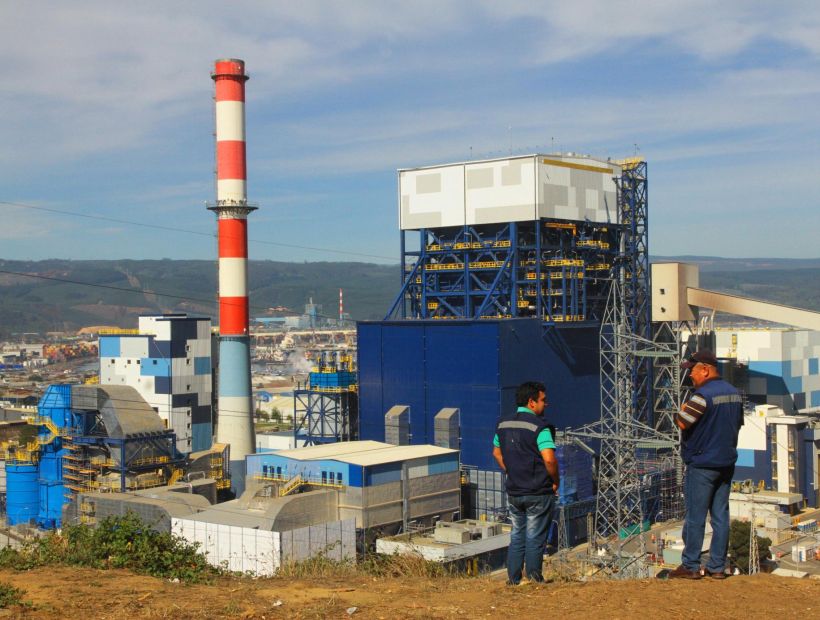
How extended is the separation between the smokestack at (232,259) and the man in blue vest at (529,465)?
3661cm

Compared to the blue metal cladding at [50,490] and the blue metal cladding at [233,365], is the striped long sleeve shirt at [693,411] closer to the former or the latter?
the blue metal cladding at [233,365]

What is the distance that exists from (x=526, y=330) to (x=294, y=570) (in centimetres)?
2948

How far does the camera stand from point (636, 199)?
5084 centimetres

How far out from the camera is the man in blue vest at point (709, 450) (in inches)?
386

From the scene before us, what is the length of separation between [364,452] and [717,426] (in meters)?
29.8

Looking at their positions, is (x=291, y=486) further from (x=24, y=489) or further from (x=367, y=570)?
(x=367, y=570)

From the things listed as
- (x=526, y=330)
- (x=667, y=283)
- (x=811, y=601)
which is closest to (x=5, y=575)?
(x=811, y=601)

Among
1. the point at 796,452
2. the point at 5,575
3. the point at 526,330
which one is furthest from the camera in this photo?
the point at 796,452

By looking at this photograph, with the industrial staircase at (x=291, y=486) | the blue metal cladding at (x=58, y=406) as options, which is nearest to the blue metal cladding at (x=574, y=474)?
the industrial staircase at (x=291, y=486)

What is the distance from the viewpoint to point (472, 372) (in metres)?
42.6

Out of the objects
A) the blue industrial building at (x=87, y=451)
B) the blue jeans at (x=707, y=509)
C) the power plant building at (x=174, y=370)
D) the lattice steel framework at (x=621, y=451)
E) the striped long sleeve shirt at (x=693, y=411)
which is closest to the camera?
the striped long sleeve shirt at (x=693, y=411)

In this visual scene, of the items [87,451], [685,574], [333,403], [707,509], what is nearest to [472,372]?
[333,403]

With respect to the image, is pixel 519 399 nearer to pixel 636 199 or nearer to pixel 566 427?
pixel 566 427

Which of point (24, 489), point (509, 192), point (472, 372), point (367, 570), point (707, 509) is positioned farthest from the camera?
point (24, 489)
